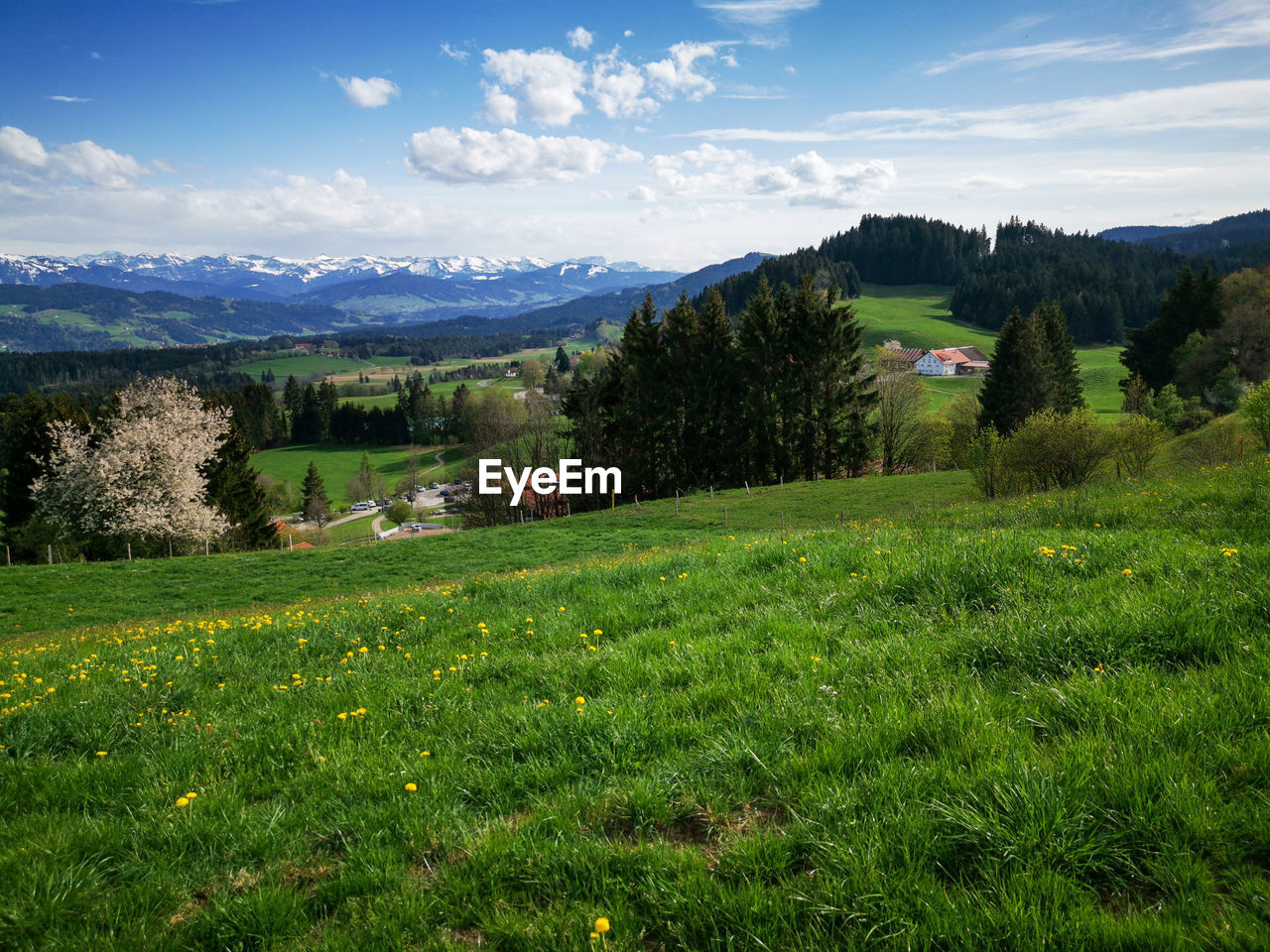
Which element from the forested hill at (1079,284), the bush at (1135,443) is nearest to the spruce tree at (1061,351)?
the bush at (1135,443)

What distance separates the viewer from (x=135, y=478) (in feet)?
145

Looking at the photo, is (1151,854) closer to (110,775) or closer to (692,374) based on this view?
(110,775)

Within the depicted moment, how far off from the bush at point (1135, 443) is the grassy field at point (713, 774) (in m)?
28.5

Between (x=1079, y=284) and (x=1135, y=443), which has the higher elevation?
(x=1079, y=284)

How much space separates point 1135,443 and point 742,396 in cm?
2848

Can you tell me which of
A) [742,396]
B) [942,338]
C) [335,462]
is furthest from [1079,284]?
[335,462]

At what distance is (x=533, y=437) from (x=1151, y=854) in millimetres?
65467

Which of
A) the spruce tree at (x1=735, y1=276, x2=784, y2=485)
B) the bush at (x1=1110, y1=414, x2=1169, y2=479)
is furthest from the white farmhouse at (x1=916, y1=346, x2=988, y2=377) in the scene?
the bush at (x1=1110, y1=414, x2=1169, y2=479)

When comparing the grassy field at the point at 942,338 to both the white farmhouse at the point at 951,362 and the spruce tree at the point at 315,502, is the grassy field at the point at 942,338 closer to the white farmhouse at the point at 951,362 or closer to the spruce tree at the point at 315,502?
the white farmhouse at the point at 951,362

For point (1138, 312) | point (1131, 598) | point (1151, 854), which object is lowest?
point (1151, 854)

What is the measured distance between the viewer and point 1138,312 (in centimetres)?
14975

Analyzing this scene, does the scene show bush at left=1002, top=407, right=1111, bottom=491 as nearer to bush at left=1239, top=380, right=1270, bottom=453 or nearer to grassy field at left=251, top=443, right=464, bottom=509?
bush at left=1239, top=380, right=1270, bottom=453

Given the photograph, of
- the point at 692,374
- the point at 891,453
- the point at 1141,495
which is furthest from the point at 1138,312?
the point at 1141,495

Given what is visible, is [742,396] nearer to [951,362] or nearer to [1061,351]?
[1061,351]
